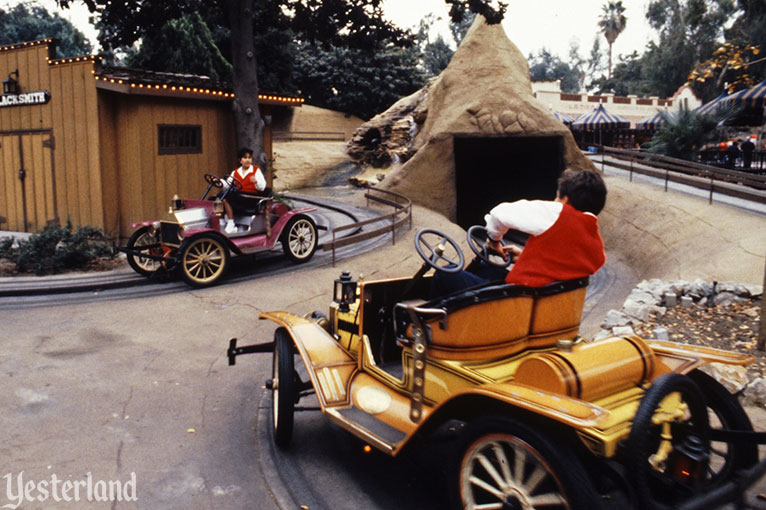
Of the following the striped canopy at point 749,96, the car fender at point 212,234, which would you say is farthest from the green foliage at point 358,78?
the car fender at point 212,234

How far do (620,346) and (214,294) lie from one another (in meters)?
6.78

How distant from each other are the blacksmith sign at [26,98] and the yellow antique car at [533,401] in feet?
34.1

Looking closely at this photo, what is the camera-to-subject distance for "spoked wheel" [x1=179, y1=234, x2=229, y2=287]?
9.20 m

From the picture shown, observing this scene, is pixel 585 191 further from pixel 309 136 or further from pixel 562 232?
pixel 309 136

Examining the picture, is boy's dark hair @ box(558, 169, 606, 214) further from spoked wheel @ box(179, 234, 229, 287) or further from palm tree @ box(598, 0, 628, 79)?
palm tree @ box(598, 0, 628, 79)

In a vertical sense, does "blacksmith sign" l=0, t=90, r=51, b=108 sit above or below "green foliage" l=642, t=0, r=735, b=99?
below

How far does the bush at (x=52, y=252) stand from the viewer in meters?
9.72

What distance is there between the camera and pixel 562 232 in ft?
11.6

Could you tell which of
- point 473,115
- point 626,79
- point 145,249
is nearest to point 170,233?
point 145,249

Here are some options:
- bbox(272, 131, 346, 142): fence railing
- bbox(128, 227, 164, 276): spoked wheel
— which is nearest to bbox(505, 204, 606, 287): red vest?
bbox(128, 227, 164, 276): spoked wheel

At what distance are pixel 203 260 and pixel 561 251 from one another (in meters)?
6.94

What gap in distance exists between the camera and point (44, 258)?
9.80m

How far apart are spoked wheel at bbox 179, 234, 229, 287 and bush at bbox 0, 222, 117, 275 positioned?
1.94m

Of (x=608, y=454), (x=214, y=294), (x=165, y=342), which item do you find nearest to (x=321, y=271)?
(x=214, y=294)
